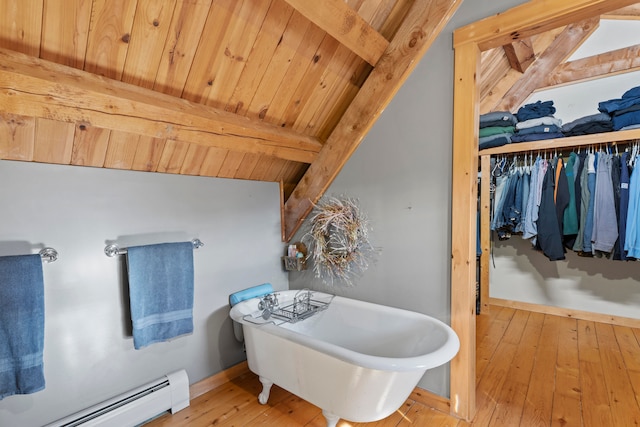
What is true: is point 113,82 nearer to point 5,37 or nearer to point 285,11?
point 5,37

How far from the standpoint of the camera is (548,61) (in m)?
3.23

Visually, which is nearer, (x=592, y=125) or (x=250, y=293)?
(x=250, y=293)

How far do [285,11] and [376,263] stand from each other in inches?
64.9

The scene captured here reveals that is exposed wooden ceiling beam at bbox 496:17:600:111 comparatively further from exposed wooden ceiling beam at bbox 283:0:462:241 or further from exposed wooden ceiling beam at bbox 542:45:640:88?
exposed wooden ceiling beam at bbox 283:0:462:241

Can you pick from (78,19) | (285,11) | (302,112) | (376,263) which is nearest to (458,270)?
(376,263)

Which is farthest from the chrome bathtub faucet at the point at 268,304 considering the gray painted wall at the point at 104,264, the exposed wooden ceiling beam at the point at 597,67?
the exposed wooden ceiling beam at the point at 597,67

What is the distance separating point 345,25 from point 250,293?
6.23 feet

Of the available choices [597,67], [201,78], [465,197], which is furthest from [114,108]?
[597,67]

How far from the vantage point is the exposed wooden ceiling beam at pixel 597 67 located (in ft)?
9.48

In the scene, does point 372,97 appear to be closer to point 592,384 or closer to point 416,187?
point 416,187

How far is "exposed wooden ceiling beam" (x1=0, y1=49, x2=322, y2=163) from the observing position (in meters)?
1.14

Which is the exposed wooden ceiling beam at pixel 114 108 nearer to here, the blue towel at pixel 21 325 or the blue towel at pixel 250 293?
the blue towel at pixel 21 325

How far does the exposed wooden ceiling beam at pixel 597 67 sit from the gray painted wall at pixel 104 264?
365 centimetres

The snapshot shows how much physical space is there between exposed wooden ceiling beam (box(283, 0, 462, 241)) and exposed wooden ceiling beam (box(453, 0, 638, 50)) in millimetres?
192
